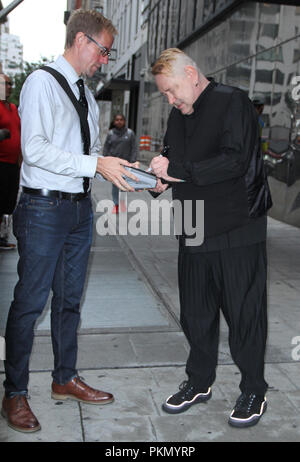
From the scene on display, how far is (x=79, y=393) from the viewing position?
3211mm

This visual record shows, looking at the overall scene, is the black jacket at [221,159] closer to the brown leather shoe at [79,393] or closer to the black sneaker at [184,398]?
the black sneaker at [184,398]

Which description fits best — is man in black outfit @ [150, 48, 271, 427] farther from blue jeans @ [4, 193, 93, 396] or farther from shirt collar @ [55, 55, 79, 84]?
blue jeans @ [4, 193, 93, 396]

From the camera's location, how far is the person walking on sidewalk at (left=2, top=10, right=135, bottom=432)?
2.70 meters

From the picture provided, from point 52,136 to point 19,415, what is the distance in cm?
143

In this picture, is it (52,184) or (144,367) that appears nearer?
(52,184)

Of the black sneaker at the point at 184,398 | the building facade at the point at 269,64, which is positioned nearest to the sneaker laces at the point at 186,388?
the black sneaker at the point at 184,398

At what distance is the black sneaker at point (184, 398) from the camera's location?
10.3 feet

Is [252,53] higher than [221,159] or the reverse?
higher

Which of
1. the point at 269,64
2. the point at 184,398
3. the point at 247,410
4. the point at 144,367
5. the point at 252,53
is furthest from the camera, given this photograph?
the point at 252,53

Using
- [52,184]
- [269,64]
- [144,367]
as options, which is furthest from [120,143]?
[52,184]

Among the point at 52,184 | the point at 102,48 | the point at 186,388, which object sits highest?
the point at 102,48

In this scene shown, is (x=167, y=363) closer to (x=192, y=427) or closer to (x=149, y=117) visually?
(x=192, y=427)

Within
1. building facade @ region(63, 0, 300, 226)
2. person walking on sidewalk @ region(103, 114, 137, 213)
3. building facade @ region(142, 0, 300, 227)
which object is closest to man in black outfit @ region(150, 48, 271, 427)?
building facade @ region(63, 0, 300, 226)

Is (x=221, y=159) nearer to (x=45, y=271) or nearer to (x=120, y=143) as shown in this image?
(x=45, y=271)
